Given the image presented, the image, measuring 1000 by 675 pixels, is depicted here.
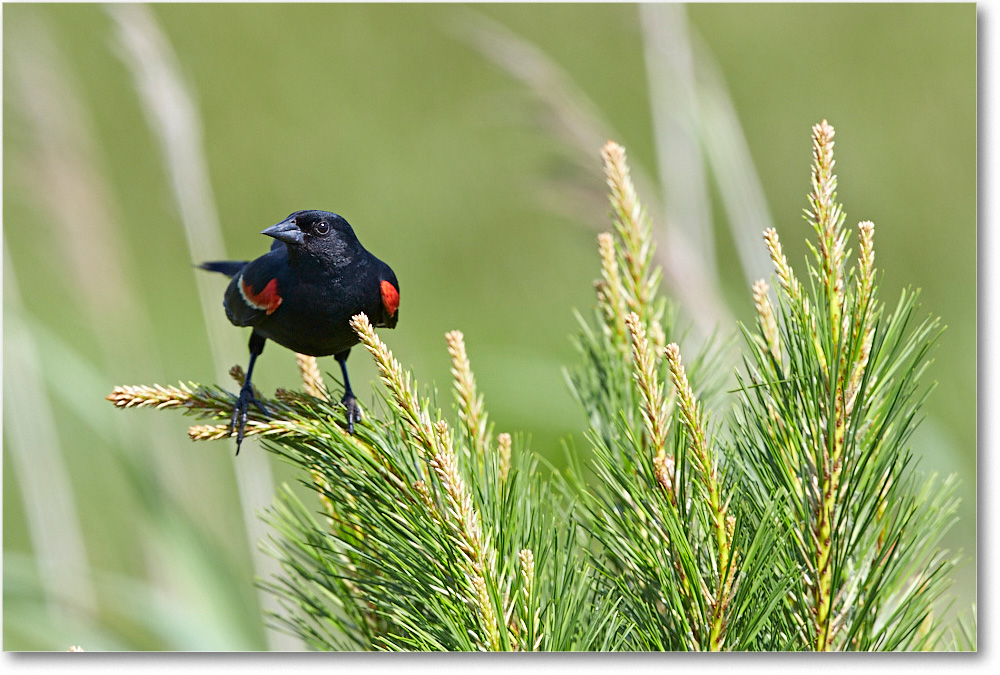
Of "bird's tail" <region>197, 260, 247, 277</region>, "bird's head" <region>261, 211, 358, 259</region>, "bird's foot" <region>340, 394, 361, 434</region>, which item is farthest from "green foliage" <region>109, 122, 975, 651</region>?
"bird's tail" <region>197, 260, 247, 277</region>

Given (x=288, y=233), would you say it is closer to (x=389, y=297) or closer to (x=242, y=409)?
(x=389, y=297)

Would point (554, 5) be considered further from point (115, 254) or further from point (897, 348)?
point (897, 348)

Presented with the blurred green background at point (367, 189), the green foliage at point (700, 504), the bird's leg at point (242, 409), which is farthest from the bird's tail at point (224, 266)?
the green foliage at point (700, 504)

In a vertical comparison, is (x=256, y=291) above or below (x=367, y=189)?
below

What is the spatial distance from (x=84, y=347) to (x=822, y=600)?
336cm

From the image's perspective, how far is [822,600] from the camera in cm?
93

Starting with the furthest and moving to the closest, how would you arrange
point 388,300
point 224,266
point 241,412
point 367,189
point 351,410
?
point 367,189 < point 224,266 < point 388,300 < point 351,410 < point 241,412

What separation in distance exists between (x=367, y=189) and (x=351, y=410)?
1.94 m

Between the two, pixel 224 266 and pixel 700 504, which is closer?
pixel 700 504

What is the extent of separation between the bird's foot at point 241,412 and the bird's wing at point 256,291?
0.17 m

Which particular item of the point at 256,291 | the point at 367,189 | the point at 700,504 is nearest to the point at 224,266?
the point at 256,291

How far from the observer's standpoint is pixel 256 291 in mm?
1292

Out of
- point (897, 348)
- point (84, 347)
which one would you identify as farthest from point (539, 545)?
point (84, 347)

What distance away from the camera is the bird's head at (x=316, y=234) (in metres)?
1.24
